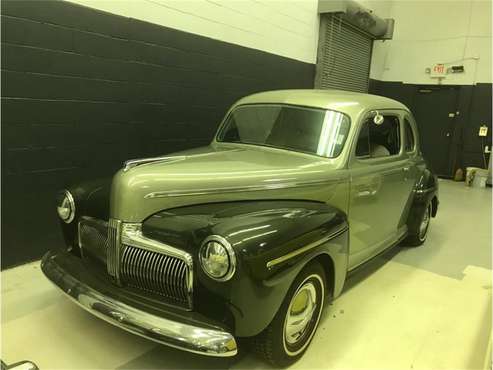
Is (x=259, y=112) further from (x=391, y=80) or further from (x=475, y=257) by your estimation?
(x=391, y=80)

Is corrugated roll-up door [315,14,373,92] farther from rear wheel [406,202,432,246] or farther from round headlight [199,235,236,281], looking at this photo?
round headlight [199,235,236,281]

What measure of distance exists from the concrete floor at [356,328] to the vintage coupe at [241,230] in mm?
294

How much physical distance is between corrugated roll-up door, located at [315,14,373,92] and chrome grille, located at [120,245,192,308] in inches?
220

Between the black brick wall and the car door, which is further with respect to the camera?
the black brick wall

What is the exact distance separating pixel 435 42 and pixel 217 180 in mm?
8911

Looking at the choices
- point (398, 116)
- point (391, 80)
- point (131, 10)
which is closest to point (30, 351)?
point (131, 10)

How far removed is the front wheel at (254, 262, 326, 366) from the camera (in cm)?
204

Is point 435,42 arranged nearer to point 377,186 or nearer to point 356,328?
point 377,186

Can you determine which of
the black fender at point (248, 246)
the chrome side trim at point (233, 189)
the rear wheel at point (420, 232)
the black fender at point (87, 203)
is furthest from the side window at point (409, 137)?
the black fender at point (87, 203)

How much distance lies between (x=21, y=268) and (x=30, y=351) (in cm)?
125

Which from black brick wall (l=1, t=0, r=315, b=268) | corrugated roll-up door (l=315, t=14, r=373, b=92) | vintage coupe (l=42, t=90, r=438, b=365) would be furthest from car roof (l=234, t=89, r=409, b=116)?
corrugated roll-up door (l=315, t=14, r=373, b=92)

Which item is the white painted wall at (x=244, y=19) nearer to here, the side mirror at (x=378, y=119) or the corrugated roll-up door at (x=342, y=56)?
the corrugated roll-up door at (x=342, y=56)

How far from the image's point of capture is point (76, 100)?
342cm

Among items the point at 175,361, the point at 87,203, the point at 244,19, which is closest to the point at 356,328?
the point at 175,361
